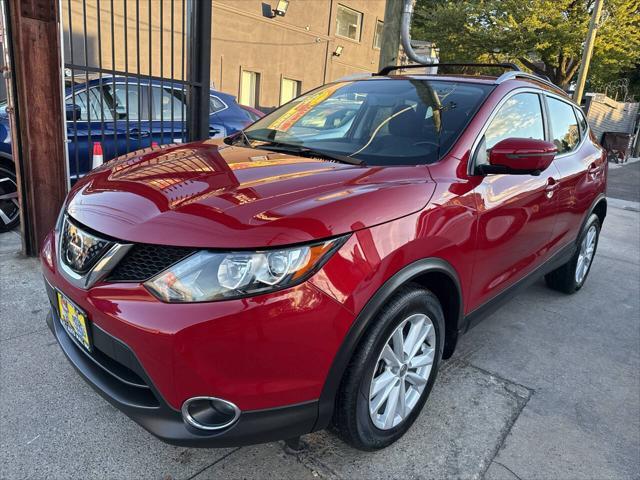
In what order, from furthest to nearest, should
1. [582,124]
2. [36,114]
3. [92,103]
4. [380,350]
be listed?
[92,103] < [582,124] < [36,114] < [380,350]

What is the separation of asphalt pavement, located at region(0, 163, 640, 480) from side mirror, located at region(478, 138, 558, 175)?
1.24 meters

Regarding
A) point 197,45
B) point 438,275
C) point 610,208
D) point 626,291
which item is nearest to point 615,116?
point 610,208

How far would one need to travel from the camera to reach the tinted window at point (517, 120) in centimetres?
264

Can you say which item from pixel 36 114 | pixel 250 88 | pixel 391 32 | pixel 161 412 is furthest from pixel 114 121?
pixel 250 88

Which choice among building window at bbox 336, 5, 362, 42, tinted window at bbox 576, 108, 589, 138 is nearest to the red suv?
tinted window at bbox 576, 108, 589, 138

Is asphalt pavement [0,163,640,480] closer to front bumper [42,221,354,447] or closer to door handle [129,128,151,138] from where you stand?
front bumper [42,221,354,447]

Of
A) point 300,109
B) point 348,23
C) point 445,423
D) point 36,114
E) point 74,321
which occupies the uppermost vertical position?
point 348,23

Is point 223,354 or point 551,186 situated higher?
point 551,186

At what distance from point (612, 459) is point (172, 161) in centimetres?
251

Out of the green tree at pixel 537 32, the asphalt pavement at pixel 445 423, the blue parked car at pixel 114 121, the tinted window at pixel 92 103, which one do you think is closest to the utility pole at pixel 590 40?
the green tree at pixel 537 32

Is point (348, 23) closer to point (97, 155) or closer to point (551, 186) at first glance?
point (97, 155)

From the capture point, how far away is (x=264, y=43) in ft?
56.8

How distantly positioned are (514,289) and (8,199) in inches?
182

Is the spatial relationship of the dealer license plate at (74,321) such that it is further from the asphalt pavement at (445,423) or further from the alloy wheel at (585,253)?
the alloy wheel at (585,253)
